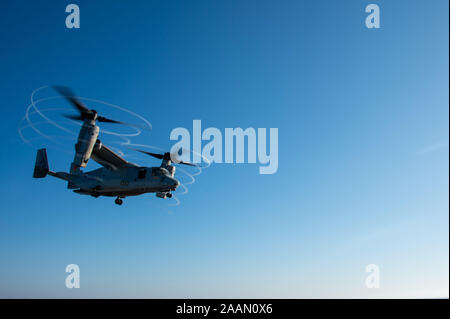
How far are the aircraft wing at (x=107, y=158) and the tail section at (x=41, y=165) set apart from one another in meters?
8.06

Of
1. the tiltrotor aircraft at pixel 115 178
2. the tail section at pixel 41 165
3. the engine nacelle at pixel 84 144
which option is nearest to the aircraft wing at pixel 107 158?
the tiltrotor aircraft at pixel 115 178

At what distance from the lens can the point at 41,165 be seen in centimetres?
5078

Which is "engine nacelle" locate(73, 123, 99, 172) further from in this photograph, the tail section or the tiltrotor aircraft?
the tail section

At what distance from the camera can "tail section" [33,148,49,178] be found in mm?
50281

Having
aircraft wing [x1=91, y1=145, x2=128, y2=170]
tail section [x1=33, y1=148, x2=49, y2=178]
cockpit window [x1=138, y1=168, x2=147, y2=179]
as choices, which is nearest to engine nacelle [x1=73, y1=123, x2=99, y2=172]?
aircraft wing [x1=91, y1=145, x2=128, y2=170]

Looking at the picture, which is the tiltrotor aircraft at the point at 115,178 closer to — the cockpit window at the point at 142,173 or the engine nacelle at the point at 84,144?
the cockpit window at the point at 142,173

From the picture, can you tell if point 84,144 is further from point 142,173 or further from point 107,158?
point 142,173

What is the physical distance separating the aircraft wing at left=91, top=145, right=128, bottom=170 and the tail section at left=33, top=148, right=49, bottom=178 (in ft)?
26.4

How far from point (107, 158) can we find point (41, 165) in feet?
33.3

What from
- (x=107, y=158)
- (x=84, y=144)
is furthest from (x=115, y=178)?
(x=84, y=144)

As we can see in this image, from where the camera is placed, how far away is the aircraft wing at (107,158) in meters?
46.7
